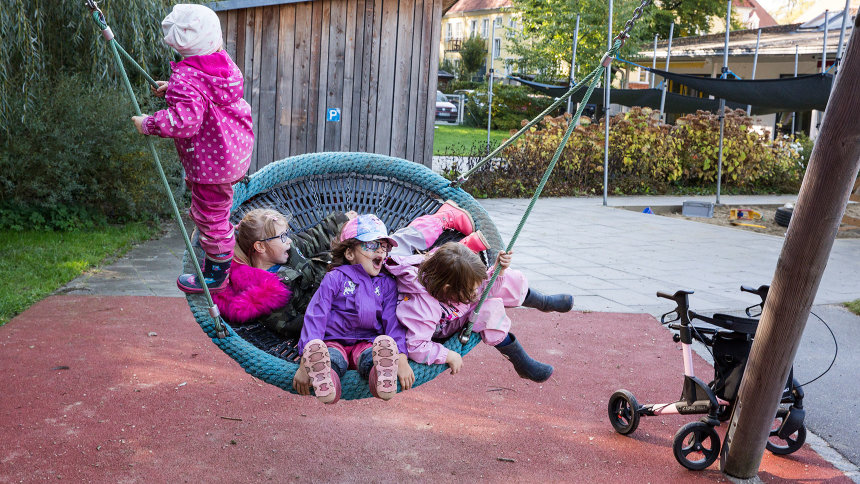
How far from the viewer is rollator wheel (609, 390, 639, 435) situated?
3.42 metres

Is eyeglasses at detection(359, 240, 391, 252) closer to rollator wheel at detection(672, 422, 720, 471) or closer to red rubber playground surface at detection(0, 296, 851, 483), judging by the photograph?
red rubber playground surface at detection(0, 296, 851, 483)

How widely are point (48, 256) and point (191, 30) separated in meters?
4.36

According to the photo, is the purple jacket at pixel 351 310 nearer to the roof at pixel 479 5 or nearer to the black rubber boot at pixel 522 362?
the black rubber boot at pixel 522 362

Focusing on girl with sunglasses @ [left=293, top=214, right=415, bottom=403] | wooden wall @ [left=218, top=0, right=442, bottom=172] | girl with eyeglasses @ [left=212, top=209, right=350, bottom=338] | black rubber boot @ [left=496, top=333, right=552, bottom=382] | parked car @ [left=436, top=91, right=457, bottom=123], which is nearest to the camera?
girl with sunglasses @ [left=293, top=214, right=415, bottom=403]

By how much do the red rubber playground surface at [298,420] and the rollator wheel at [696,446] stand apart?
4cm

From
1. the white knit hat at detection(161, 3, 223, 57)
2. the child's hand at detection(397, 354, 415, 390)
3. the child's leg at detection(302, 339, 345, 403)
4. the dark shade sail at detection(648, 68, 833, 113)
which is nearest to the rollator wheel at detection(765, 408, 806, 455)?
the child's hand at detection(397, 354, 415, 390)

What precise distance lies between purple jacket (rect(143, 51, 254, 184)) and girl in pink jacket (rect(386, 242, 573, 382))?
0.68m

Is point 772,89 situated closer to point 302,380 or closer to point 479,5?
point 302,380

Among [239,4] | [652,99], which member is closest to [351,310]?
[239,4]

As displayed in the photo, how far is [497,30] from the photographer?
159 ft

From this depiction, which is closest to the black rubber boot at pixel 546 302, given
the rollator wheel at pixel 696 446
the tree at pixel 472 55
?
the rollator wheel at pixel 696 446

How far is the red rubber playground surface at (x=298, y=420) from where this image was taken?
3.10m

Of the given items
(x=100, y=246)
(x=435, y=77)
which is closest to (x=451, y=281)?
(x=100, y=246)

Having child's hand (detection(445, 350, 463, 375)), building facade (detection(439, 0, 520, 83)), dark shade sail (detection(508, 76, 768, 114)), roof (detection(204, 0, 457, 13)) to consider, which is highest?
building facade (detection(439, 0, 520, 83))
